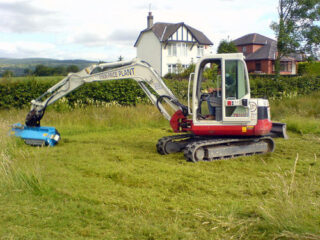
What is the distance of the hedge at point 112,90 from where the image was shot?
14586 millimetres

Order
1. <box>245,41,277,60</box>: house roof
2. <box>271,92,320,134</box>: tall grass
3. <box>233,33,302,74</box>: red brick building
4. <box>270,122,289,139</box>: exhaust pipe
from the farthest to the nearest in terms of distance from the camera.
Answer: <box>233,33,302,74</box>: red brick building < <box>245,41,277,60</box>: house roof < <box>271,92,320,134</box>: tall grass < <box>270,122,289,139</box>: exhaust pipe

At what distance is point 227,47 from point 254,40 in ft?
39.8

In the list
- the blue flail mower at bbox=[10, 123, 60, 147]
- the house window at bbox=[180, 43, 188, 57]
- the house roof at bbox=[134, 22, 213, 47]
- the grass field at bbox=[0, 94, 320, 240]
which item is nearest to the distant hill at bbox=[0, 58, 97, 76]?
the blue flail mower at bbox=[10, 123, 60, 147]

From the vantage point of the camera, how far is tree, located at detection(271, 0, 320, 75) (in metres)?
29.4

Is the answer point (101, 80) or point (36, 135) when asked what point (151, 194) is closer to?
point (101, 80)

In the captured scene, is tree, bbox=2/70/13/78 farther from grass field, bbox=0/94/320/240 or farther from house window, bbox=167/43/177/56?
house window, bbox=167/43/177/56

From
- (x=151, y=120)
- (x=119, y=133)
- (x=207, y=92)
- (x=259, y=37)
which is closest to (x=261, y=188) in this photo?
(x=207, y=92)

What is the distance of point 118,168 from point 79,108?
7645 mm

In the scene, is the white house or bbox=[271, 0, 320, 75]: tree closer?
bbox=[271, 0, 320, 75]: tree

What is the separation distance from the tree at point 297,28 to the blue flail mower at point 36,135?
79.7 ft

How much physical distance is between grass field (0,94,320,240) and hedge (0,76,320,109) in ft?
16.6

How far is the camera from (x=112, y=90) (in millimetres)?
15898

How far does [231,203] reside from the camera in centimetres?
523

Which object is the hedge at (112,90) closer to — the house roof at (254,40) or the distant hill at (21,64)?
the distant hill at (21,64)
